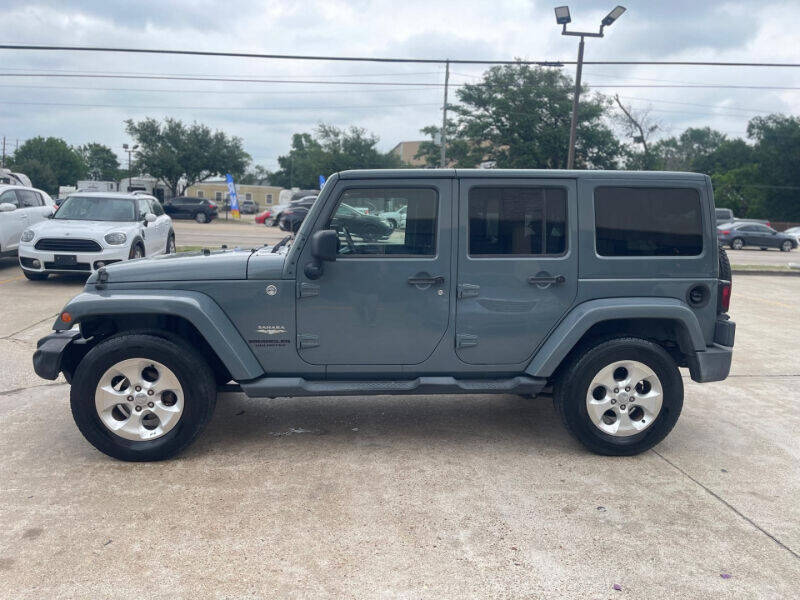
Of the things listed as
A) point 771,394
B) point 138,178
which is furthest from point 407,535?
point 138,178

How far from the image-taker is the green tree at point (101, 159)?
389 ft

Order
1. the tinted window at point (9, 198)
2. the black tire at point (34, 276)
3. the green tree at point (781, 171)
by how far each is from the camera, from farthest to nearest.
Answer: the green tree at point (781, 171) < the tinted window at point (9, 198) < the black tire at point (34, 276)

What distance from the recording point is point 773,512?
12.2ft

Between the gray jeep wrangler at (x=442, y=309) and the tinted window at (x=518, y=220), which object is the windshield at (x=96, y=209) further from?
the tinted window at (x=518, y=220)

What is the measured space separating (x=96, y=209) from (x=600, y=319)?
10.2m

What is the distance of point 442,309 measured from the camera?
14.3 feet

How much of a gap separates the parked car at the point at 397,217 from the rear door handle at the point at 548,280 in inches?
36.7

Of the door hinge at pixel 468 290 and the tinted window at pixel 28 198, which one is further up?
the tinted window at pixel 28 198

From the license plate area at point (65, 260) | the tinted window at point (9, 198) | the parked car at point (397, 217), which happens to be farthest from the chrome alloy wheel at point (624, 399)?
the tinted window at point (9, 198)

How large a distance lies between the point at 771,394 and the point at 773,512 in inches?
108

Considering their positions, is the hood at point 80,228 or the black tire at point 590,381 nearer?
the black tire at point 590,381

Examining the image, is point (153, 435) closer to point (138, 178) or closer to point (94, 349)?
point (94, 349)

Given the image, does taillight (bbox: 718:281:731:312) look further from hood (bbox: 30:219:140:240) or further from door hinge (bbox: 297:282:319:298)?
hood (bbox: 30:219:140:240)

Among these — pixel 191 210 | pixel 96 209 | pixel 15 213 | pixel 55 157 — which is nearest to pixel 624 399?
pixel 96 209
